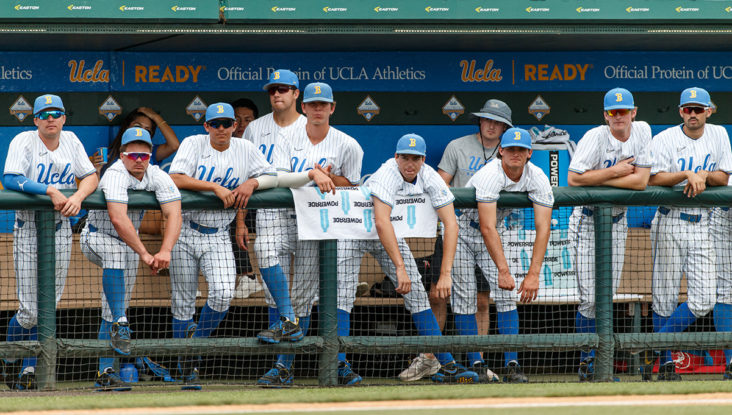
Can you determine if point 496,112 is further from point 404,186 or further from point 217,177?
point 217,177

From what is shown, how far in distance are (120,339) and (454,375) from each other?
1.80 meters

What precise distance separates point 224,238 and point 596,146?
2194mm

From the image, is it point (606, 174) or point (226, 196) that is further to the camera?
point (606, 174)

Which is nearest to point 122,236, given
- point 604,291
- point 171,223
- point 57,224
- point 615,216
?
point 171,223

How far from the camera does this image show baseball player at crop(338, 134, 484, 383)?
5555 millimetres

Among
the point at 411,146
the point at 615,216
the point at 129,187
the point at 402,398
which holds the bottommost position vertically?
the point at 402,398

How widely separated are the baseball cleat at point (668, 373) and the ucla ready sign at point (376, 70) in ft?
8.07

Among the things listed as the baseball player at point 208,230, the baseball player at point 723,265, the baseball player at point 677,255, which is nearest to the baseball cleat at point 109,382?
the baseball player at point 208,230

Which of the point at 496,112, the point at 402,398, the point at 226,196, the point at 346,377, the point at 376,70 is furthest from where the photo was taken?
the point at 376,70

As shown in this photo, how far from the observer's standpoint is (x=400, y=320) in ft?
21.2

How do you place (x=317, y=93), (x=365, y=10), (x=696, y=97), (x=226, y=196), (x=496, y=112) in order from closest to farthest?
(x=226, y=196)
(x=317, y=93)
(x=696, y=97)
(x=365, y=10)
(x=496, y=112)

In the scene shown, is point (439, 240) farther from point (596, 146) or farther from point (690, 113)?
point (690, 113)

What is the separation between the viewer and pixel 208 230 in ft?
18.6

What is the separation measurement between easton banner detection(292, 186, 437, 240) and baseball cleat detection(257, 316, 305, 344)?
462 millimetres
